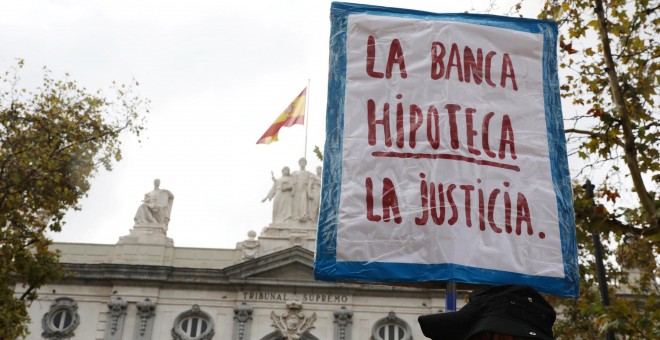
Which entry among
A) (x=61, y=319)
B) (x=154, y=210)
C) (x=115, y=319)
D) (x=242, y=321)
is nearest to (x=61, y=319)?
(x=61, y=319)

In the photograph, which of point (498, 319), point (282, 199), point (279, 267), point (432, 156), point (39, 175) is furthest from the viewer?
point (282, 199)

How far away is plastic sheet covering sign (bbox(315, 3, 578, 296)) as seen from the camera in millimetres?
4055

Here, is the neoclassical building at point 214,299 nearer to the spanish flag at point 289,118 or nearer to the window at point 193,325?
the window at point 193,325

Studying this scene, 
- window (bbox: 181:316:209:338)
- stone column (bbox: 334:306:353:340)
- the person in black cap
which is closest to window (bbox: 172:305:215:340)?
window (bbox: 181:316:209:338)

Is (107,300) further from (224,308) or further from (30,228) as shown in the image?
(30,228)

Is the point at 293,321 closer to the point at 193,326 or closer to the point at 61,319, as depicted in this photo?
the point at 193,326

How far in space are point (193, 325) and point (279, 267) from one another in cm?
393

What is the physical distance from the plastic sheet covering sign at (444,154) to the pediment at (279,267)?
2299 cm

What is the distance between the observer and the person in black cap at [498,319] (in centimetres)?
233

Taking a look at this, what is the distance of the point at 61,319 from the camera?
26.6 metres

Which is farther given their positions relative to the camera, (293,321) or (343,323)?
Result: (293,321)

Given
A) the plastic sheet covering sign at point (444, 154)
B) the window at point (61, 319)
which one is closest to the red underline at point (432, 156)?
the plastic sheet covering sign at point (444, 154)

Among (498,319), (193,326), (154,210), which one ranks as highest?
(154,210)

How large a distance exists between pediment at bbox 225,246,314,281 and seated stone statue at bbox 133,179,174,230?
158 inches
